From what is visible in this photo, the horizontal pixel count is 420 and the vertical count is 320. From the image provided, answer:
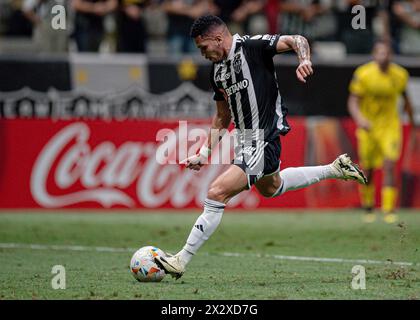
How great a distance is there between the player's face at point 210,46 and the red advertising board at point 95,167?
25.6 ft

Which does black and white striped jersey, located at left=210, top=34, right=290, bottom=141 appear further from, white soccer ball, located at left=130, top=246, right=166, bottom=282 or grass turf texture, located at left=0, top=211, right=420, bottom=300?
white soccer ball, located at left=130, top=246, right=166, bottom=282

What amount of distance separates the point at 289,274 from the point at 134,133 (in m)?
8.36

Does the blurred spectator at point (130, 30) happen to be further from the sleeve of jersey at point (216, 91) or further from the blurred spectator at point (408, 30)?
the sleeve of jersey at point (216, 91)

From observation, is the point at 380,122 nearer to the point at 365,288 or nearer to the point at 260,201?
the point at 260,201

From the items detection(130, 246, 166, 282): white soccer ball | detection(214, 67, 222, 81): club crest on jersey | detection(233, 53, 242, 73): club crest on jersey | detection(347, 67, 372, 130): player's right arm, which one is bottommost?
detection(130, 246, 166, 282): white soccer ball

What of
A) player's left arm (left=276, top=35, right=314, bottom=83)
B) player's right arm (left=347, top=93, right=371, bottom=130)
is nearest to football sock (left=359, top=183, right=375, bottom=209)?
player's right arm (left=347, top=93, right=371, bottom=130)

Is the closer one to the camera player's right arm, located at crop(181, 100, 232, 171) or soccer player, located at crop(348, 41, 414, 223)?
player's right arm, located at crop(181, 100, 232, 171)

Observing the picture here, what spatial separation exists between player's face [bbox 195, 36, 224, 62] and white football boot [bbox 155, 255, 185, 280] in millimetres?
1955

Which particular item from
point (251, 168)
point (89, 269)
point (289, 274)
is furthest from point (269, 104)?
point (89, 269)

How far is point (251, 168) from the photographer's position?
29.4 feet

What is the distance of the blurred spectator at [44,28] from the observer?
722 inches

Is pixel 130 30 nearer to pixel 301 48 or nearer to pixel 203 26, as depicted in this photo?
pixel 203 26

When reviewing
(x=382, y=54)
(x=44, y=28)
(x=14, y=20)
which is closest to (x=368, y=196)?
(x=382, y=54)

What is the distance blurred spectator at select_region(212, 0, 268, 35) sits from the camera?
19359mm
